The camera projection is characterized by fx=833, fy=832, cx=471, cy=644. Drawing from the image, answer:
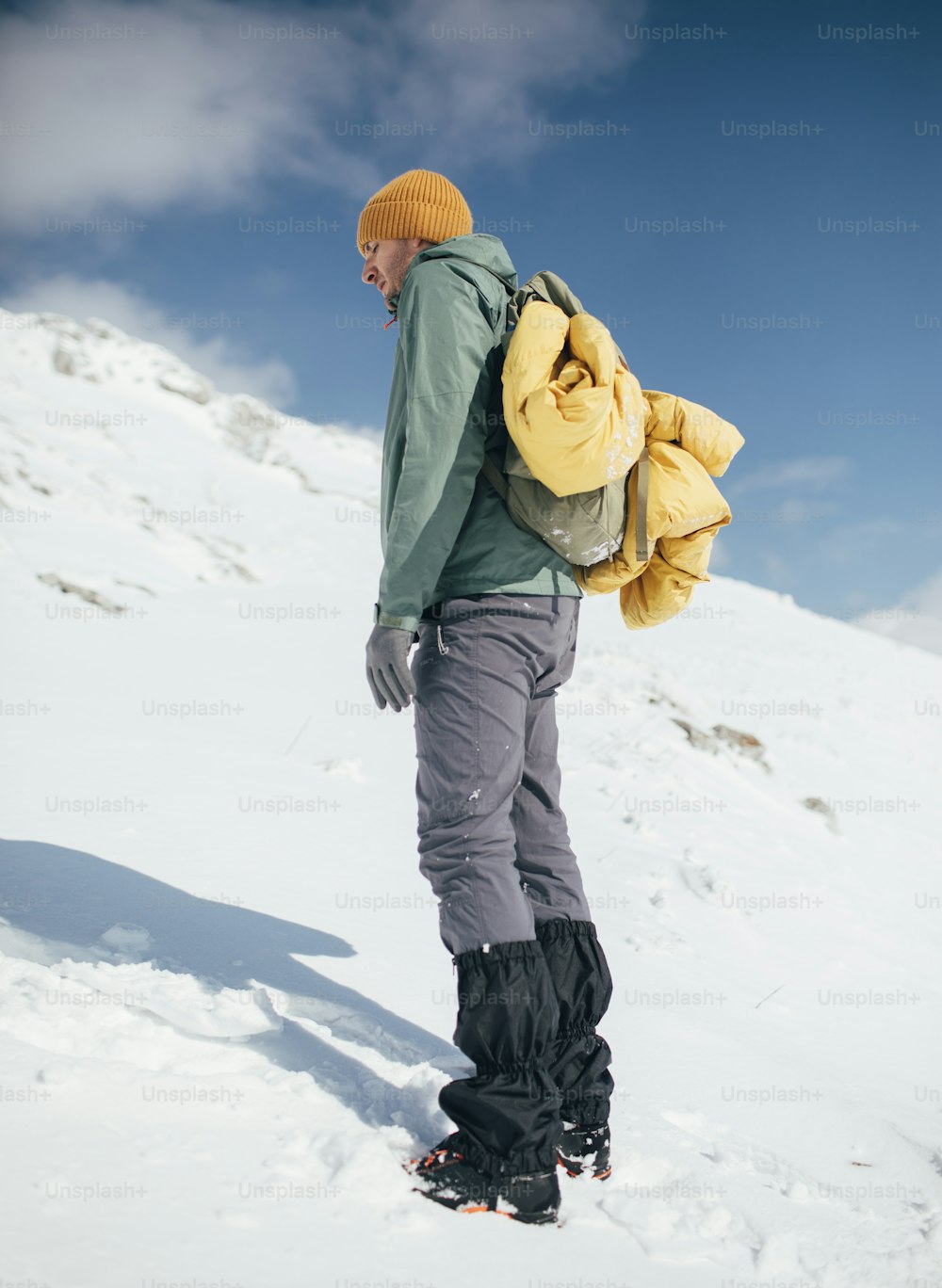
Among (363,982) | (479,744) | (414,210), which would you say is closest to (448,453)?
(479,744)

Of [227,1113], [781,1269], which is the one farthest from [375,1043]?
[781,1269]

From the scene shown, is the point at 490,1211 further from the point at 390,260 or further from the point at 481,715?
the point at 390,260

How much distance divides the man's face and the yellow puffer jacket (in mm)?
496

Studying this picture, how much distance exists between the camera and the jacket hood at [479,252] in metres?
1.93

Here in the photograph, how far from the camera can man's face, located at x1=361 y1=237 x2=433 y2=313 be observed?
218 centimetres

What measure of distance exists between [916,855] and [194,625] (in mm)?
7434

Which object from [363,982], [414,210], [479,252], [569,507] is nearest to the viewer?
[569,507]

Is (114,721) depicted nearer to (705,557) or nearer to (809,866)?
Answer: (705,557)

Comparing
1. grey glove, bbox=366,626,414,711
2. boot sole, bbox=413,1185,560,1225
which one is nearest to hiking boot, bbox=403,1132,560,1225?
boot sole, bbox=413,1185,560,1225

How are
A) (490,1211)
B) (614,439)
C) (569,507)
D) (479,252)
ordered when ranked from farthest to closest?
(479,252) → (569,507) → (614,439) → (490,1211)

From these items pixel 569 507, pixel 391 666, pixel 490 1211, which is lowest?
pixel 490 1211

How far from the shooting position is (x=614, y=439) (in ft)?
5.68

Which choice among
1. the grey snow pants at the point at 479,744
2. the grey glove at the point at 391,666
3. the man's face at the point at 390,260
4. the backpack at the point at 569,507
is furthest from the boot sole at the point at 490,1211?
the man's face at the point at 390,260

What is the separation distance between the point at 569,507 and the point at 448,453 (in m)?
0.29
